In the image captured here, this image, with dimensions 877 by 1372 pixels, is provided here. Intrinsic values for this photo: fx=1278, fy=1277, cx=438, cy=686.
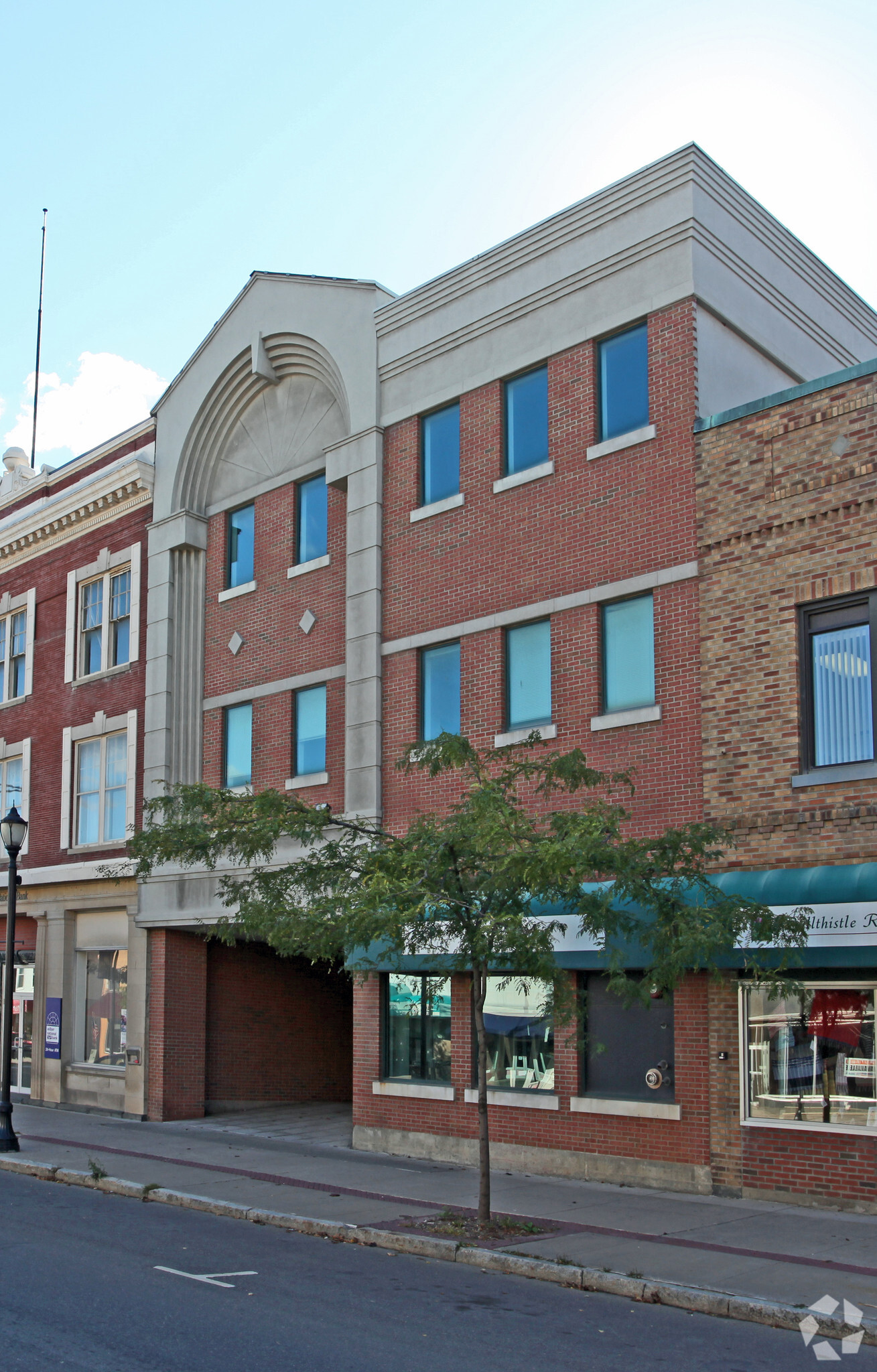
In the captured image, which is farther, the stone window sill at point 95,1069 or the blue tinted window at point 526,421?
the stone window sill at point 95,1069

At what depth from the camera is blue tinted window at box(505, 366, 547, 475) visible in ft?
57.7

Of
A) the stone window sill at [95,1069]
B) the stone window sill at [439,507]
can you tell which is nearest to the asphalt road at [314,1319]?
the stone window sill at [439,507]

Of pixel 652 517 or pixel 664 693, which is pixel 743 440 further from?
pixel 664 693

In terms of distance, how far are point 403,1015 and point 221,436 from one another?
36.8 feet

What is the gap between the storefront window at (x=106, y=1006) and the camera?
24.2m

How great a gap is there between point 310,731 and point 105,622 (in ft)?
23.0

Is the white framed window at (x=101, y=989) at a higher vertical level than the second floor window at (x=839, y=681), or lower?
lower

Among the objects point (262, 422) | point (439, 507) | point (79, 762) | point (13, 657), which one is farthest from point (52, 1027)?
point (439, 507)

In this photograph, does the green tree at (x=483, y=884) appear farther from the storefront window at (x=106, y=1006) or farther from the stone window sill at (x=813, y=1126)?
the storefront window at (x=106, y=1006)

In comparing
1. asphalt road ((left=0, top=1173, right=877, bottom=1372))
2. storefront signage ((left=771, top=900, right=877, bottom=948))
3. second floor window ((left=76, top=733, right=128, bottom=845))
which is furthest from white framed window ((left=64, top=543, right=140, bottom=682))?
storefront signage ((left=771, top=900, right=877, bottom=948))

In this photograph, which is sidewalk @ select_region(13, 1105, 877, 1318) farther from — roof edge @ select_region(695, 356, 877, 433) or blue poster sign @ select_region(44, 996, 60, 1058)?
roof edge @ select_region(695, 356, 877, 433)

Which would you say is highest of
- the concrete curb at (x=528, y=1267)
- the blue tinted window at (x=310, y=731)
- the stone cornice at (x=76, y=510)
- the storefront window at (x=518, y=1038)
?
the stone cornice at (x=76, y=510)

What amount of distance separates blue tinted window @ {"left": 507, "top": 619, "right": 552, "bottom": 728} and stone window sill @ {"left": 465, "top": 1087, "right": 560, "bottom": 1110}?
468 centimetres

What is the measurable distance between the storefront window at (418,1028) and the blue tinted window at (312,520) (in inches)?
281
